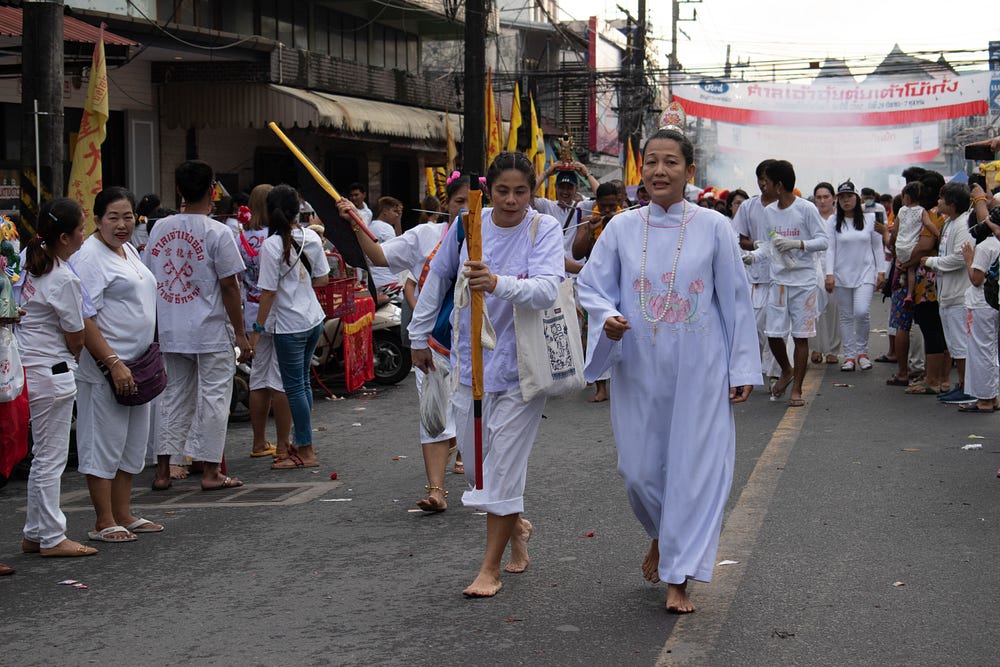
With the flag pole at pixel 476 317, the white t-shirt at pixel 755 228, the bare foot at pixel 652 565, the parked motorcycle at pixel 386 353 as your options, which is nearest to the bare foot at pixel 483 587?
the flag pole at pixel 476 317

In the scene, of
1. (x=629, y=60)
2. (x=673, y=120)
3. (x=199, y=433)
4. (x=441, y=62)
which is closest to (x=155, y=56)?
(x=673, y=120)

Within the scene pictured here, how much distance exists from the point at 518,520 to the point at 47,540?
7.74ft

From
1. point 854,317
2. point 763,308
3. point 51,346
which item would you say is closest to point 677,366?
point 51,346

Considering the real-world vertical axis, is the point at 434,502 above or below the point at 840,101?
below

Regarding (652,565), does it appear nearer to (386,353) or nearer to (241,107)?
(386,353)

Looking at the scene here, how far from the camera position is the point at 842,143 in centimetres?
3058

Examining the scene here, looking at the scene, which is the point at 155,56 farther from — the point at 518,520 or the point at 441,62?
the point at 441,62

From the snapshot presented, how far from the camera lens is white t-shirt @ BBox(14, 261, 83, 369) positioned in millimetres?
6078

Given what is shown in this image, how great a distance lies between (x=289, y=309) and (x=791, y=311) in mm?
5030

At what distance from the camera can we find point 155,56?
19406mm

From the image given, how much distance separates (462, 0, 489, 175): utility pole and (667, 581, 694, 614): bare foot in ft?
39.7

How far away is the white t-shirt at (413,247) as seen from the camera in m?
7.12

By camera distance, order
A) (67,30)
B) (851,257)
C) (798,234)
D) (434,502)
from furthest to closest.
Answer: (851,257), (67,30), (798,234), (434,502)

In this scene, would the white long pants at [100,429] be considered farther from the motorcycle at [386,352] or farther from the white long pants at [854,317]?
the white long pants at [854,317]
